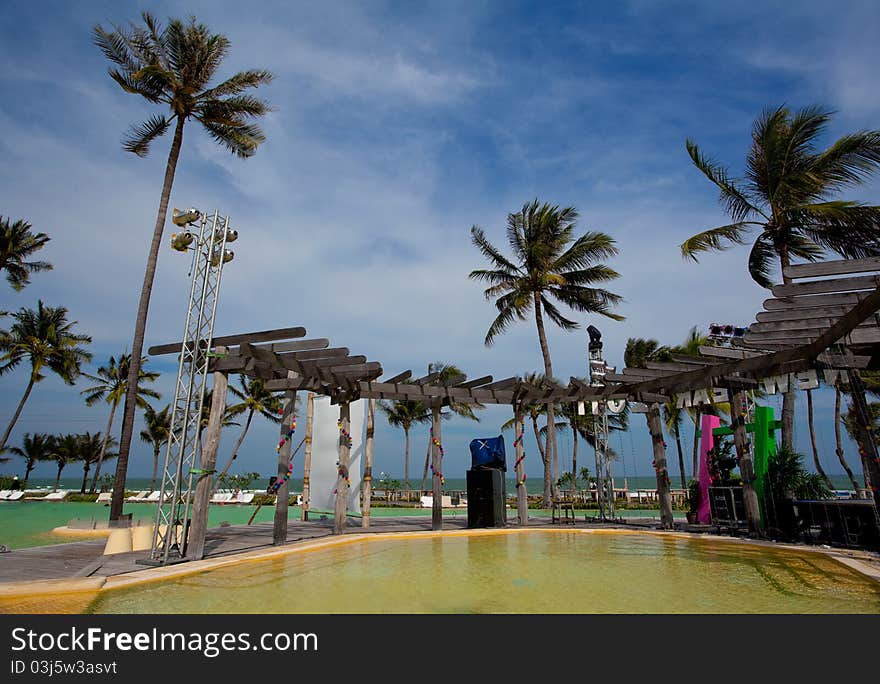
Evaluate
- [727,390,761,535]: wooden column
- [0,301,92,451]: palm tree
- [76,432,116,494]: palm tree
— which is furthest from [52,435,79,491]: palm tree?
[727,390,761,535]: wooden column

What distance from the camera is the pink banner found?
1290 centimetres

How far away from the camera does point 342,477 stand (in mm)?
11430

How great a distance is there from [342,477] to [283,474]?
5.84ft

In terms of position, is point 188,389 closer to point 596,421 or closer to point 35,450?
point 596,421

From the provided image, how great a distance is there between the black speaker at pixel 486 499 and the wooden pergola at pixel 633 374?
0.72 metres

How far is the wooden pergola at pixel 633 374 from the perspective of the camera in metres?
7.02

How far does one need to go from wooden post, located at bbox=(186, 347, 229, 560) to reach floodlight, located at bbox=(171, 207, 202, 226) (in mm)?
2864

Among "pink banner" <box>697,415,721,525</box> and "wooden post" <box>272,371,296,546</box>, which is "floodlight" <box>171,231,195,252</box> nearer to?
"wooden post" <box>272,371,296,546</box>

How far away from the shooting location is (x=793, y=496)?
32.6ft

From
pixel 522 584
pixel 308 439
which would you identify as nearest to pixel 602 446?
pixel 308 439
